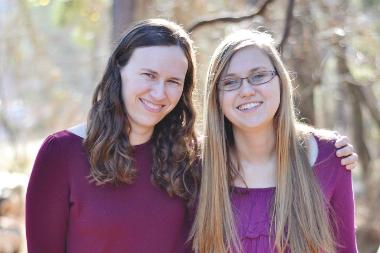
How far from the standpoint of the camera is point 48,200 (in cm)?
294

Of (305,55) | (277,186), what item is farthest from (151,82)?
(305,55)

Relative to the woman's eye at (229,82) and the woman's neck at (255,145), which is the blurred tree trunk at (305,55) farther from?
the woman's eye at (229,82)

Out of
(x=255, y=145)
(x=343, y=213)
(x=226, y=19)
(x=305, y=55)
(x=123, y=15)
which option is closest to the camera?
(x=343, y=213)

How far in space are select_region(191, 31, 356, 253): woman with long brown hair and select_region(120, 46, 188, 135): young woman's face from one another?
179 mm

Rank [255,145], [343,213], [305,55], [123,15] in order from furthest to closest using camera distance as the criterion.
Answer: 1. [305,55]
2. [123,15]
3. [255,145]
4. [343,213]

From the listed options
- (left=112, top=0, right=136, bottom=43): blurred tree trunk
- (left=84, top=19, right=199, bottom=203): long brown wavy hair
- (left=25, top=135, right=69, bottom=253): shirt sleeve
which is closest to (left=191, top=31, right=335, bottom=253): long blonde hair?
(left=84, top=19, right=199, bottom=203): long brown wavy hair

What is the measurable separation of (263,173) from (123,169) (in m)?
0.59

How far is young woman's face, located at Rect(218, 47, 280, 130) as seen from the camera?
301cm

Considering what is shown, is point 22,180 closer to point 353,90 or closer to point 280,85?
point 353,90

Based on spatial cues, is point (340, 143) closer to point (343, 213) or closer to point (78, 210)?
point (343, 213)

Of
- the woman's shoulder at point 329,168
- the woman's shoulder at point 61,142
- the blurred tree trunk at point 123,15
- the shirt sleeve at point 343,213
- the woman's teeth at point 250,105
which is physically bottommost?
the shirt sleeve at point 343,213

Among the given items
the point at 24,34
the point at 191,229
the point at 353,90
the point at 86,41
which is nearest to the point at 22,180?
the point at 24,34

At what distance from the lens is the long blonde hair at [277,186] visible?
2.99 meters

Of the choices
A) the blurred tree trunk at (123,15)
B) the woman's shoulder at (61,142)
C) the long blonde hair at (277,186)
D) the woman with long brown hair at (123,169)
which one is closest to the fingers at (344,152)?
the long blonde hair at (277,186)
